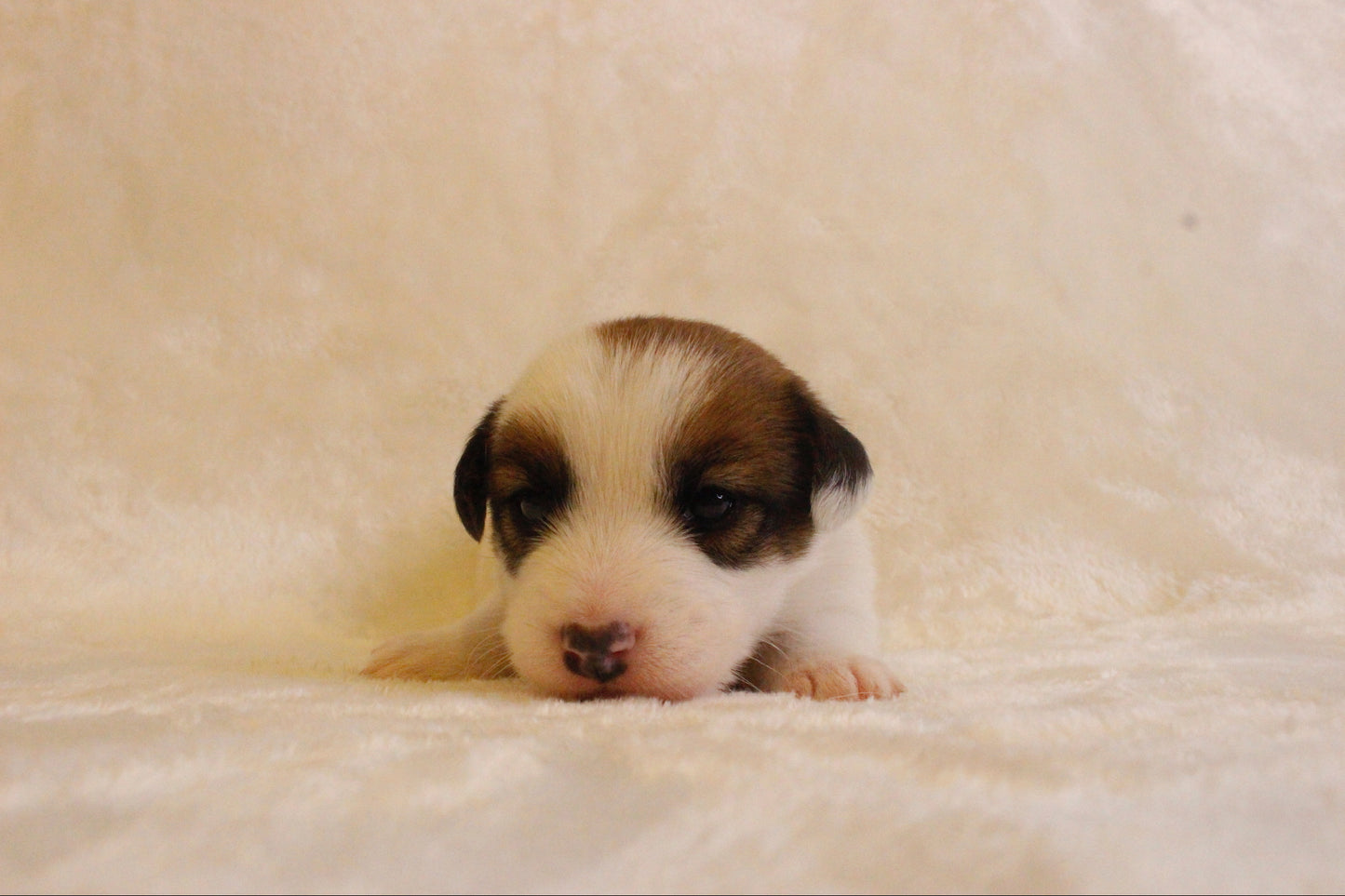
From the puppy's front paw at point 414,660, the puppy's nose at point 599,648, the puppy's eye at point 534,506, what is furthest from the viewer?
the puppy's front paw at point 414,660

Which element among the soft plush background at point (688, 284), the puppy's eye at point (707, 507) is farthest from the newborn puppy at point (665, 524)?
the soft plush background at point (688, 284)

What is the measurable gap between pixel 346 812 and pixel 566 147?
282 centimetres

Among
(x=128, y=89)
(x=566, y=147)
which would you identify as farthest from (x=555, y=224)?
(x=128, y=89)

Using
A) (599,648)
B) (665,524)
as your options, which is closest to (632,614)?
(599,648)

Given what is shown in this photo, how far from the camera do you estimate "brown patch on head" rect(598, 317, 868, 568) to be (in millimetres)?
1883

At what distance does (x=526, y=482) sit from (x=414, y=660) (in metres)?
0.52

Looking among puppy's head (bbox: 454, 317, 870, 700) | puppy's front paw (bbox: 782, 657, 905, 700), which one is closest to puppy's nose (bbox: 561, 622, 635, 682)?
puppy's head (bbox: 454, 317, 870, 700)

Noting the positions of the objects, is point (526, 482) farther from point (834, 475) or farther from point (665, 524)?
point (834, 475)

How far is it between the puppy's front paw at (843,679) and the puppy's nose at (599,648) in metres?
0.40

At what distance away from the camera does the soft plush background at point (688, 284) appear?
9.52ft

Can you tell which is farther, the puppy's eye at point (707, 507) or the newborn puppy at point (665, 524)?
the puppy's eye at point (707, 507)

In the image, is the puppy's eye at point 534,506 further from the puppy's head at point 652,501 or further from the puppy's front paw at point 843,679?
the puppy's front paw at point 843,679

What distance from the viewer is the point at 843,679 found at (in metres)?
1.86

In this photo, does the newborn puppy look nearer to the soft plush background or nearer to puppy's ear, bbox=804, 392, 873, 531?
puppy's ear, bbox=804, 392, 873, 531
